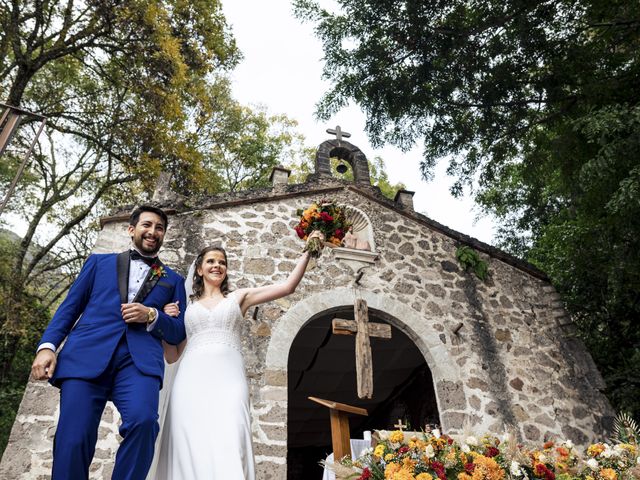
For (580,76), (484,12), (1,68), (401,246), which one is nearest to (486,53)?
(484,12)

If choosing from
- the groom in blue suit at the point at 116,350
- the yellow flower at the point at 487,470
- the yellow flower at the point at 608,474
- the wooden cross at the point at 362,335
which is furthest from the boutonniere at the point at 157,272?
the wooden cross at the point at 362,335

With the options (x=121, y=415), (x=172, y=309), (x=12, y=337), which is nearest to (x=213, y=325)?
(x=172, y=309)

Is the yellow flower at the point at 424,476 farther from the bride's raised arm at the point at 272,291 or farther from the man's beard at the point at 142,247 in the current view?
the man's beard at the point at 142,247

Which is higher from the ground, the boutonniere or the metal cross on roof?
the metal cross on roof

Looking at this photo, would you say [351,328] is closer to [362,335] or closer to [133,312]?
[362,335]

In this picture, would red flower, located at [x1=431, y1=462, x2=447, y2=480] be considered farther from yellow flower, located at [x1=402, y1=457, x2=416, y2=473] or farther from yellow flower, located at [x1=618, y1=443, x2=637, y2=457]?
yellow flower, located at [x1=618, y1=443, x2=637, y2=457]

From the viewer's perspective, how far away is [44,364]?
2.02 m

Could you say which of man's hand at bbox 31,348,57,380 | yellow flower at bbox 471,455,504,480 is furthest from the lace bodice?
yellow flower at bbox 471,455,504,480

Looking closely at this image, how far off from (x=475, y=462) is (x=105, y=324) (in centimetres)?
195

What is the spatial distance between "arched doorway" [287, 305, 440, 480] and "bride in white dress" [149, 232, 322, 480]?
3.75 m

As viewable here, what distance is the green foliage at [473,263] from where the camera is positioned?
257 inches

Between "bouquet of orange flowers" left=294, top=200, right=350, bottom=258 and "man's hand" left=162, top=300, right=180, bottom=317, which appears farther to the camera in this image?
"bouquet of orange flowers" left=294, top=200, right=350, bottom=258

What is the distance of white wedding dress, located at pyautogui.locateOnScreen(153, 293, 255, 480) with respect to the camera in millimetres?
2025

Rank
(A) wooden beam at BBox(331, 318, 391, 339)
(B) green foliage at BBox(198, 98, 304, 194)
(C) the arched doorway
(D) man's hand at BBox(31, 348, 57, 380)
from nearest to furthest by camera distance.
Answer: (D) man's hand at BBox(31, 348, 57, 380)
(A) wooden beam at BBox(331, 318, 391, 339)
(C) the arched doorway
(B) green foliage at BBox(198, 98, 304, 194)
